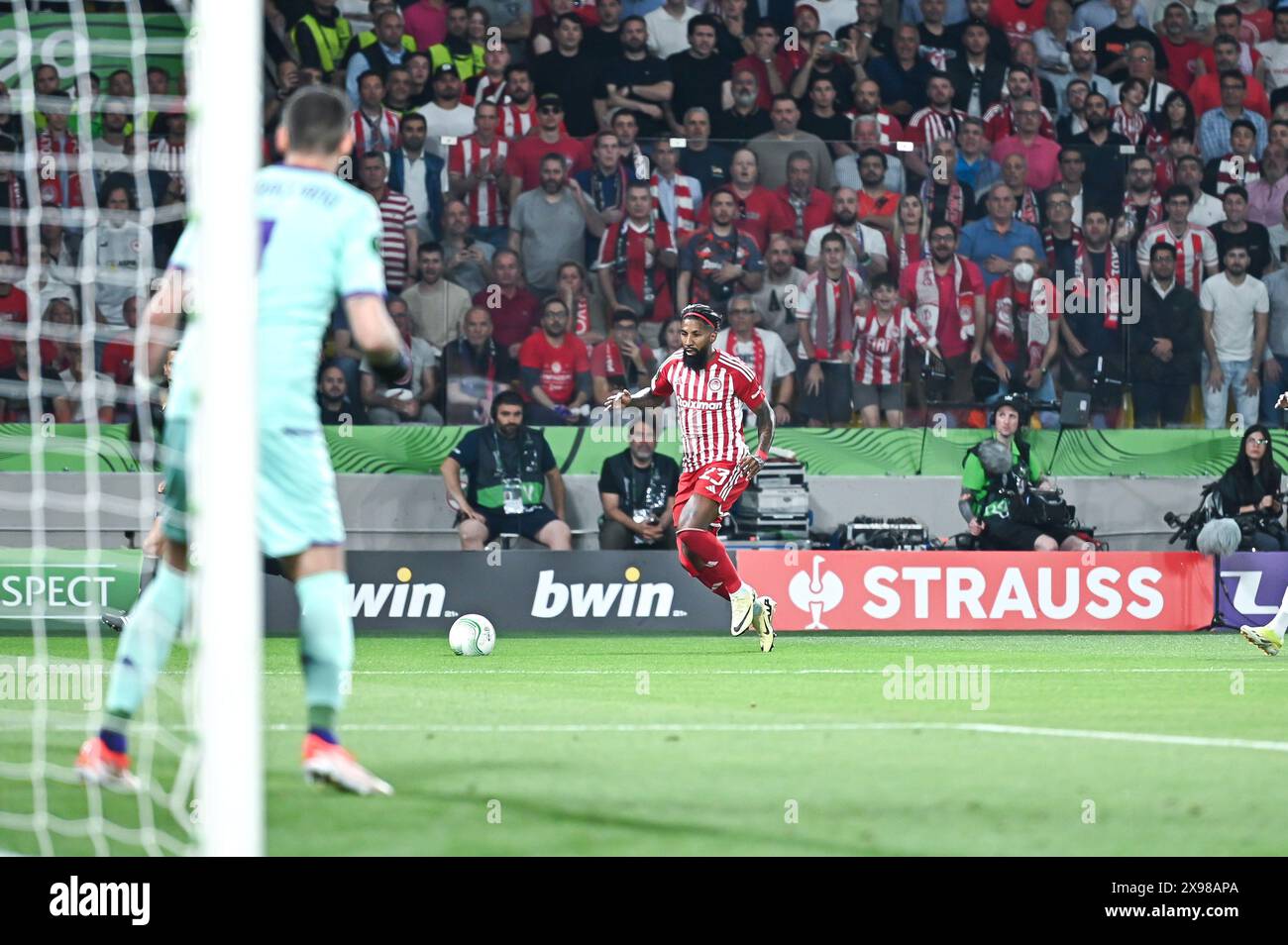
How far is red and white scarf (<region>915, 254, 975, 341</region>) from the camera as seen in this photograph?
53.7ft

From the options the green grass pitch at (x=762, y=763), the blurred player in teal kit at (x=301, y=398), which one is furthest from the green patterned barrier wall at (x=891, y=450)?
the blurred player in teal kit at (x=301, y=398)

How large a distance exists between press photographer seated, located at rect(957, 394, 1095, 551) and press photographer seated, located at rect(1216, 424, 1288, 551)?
50.2 inches

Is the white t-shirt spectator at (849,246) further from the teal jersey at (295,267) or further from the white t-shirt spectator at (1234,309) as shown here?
the teal jersey at (295,267)

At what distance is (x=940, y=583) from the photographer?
15164 millimetres

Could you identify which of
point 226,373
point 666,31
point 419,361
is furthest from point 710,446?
point 226,373

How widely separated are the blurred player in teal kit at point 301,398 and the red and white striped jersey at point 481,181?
1072cm

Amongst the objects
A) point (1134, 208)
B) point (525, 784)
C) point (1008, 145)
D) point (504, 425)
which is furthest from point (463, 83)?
point (525, 784)

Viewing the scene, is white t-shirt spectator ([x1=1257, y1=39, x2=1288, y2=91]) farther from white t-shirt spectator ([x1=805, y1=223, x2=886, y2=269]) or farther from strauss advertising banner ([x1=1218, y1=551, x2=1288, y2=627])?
strauss advertising banner ([x1=1218, y1=551, x2=1288, y2=627])

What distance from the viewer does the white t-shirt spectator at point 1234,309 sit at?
1670cm

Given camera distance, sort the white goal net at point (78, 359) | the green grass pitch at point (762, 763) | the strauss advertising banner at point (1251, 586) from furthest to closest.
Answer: the strauss advertising banner at point (1251, 586), the white goal net at point (78, 359), the green grass pitch at point (762, 763)

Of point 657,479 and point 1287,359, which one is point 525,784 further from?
point 1287,359

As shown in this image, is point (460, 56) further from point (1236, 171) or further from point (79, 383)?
point (1236, 171)

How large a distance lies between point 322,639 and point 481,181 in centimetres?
1131

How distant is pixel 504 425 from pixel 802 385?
8.68ft
